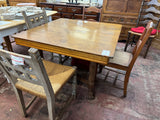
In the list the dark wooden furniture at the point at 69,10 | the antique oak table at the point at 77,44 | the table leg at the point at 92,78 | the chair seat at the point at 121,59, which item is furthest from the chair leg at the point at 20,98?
the dark wooden furniture at the point at 69,10

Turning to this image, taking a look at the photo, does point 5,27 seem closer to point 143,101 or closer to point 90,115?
point 90,115

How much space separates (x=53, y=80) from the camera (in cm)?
111

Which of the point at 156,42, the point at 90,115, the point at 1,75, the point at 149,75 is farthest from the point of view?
the point at 156,42

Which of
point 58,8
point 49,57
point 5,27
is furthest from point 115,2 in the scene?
point 5,27

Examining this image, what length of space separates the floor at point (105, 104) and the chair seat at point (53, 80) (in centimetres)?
50

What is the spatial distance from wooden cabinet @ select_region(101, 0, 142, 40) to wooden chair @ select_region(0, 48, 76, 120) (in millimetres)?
2399

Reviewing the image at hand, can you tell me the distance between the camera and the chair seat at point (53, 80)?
3.27 feet

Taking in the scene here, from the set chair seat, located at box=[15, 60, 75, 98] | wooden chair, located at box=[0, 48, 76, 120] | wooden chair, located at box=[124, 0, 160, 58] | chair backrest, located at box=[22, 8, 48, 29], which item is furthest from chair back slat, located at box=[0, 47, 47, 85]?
wooden chair, located at box=[124, 0, 160, 58]

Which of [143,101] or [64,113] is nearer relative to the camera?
[64,113]

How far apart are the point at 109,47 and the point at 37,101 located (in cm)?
114

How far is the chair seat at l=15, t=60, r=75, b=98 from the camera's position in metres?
1.00

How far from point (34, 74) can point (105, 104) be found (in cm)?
106

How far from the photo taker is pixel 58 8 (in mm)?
3785

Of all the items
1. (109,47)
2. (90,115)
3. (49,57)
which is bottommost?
(90,115)
